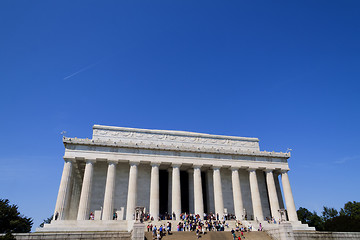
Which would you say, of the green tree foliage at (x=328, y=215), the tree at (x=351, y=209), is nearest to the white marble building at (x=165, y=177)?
the green tree foliage at (x=328, y=215)

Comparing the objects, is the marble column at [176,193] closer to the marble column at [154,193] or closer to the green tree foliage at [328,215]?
the marble column at [154,193]

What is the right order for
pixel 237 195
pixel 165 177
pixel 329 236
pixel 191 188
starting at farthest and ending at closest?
pixel 165 177
pixel 191 188
pixel 237 195
pixel 329 236

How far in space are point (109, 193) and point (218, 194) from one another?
16706 mm

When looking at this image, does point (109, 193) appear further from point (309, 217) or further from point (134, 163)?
point (309, 217)

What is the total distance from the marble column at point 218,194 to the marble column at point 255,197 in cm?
571

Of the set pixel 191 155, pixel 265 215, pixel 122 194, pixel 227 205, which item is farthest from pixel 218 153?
pixel 122 194

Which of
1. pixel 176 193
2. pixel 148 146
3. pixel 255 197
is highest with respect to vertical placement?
pixel 148 146

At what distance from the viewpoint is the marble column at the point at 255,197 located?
137 ft

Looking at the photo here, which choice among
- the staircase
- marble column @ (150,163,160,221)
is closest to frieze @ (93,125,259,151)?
marble column @ (150,163,160,221)

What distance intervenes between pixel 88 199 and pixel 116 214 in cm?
451

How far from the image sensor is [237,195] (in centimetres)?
4256

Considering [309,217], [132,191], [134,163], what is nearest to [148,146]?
[134,163]

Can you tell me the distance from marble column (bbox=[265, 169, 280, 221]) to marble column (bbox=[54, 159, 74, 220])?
31793mm

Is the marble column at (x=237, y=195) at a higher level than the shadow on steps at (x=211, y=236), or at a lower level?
higher
